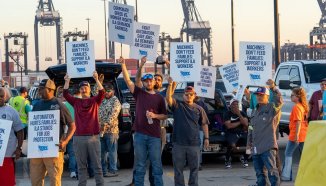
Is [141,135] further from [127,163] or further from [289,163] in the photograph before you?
[127,163]

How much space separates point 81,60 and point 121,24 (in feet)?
4.92

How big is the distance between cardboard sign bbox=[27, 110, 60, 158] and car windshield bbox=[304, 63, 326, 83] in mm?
8507

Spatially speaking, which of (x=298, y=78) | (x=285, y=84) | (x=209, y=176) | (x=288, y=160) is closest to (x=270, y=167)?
(x=288, y=160)

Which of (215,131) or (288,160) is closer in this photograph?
(288,160)

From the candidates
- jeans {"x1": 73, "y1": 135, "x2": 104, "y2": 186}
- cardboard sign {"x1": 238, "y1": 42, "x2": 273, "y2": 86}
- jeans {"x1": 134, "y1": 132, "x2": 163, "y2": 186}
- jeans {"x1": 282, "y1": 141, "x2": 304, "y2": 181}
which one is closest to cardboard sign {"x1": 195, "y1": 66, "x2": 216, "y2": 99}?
cardboard sign {"x1": 238, "y1": 42, "x2": 273, "y2": 86}

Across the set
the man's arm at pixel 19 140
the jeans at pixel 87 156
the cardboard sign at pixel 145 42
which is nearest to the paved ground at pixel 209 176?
the jeans at pixel 87 156

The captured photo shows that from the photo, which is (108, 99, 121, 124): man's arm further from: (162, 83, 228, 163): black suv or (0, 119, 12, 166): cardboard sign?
(0, 119, 12, 166): cardboard sign

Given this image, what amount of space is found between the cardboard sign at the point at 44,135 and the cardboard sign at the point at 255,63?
4256 millimetres

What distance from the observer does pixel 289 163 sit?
11.7 metres

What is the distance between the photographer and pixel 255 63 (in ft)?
40.4

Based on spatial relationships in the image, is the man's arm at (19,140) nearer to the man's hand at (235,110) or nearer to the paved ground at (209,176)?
the paved ground at (209,176)

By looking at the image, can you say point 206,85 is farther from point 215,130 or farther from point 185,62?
point 185,62

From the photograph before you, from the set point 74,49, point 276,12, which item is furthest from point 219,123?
point 276,12

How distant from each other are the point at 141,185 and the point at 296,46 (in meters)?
86.3
